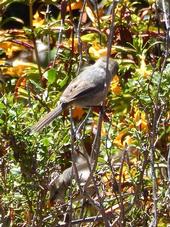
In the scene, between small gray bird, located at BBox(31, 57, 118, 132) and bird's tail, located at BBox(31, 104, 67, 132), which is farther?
small gray bird, located at BBox(31, 57, 118, 132)

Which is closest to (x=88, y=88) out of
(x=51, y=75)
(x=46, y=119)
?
(x=51, y=75)

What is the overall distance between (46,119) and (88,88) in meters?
0.84

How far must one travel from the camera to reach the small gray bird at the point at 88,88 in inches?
161

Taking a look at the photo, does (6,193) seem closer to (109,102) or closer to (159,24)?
(109,102)

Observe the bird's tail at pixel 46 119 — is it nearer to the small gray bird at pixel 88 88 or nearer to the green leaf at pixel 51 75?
the small gray bird at pixel 88 88

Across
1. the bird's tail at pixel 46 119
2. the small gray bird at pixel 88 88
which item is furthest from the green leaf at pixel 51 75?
the bird's tail at pixel 46 119

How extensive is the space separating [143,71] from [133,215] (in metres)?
0.82

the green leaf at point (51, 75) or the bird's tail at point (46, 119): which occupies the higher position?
the green leaf at point (51, 75)

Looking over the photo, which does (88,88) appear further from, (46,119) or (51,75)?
(46,119)

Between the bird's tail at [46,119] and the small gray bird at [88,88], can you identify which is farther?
the small gray bird at [88,88]

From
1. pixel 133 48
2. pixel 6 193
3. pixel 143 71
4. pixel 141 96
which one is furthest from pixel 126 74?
pixel 6 193

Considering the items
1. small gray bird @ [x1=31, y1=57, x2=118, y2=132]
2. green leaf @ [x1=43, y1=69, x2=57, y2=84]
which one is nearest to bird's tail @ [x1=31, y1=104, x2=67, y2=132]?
small gray bird @ [x1=31, y1=57, x2=118, y2=132]

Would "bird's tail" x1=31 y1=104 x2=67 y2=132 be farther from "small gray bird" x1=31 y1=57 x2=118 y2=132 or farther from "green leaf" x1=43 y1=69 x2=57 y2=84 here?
"green leaf" x1=43 y1=69 x2=57 y2=84

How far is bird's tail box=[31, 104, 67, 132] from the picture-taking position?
357 cm
